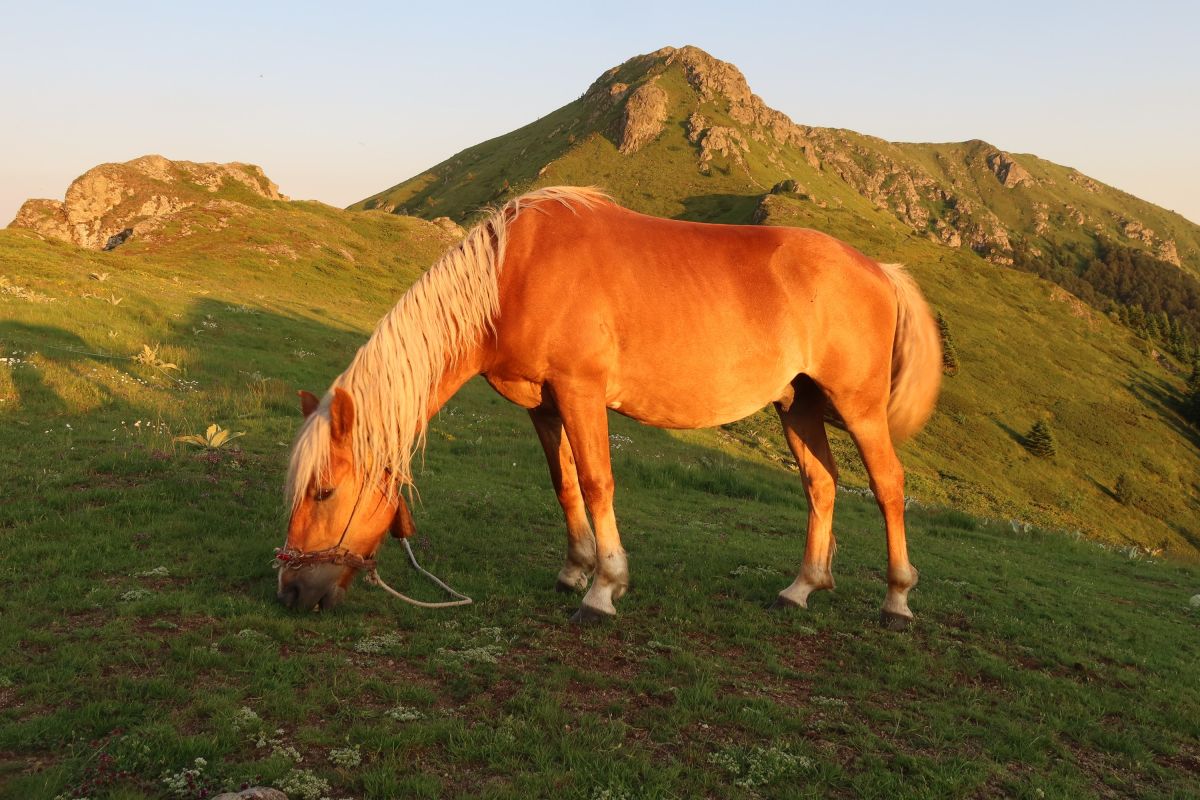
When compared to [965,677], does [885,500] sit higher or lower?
higher

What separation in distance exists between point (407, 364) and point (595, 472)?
5.50 feet

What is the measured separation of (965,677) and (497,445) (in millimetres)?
10620

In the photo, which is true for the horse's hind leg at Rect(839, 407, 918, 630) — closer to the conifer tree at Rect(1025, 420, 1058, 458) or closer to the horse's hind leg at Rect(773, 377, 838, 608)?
the horse's hind leg at Rect(773, 377, 838, 608)

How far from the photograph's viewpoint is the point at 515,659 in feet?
16.3

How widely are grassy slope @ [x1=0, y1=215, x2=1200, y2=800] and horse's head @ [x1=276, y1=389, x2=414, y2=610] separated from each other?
0.28 metres

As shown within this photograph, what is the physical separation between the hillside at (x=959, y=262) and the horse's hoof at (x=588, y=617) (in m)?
5.94

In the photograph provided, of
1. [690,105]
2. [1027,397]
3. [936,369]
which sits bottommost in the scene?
[1027,397]

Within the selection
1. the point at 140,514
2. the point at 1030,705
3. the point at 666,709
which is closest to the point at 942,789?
the point at 666,709

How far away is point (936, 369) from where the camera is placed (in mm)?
7184

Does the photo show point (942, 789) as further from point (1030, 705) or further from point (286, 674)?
point (286, 674)

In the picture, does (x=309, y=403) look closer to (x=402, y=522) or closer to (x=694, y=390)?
(x=402, y=522)

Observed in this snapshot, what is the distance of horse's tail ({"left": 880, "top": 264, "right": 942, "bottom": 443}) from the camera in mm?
7074

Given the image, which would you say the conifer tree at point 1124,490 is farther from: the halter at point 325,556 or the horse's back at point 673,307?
the halter at point 325,556

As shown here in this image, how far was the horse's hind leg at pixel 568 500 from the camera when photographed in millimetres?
6508
